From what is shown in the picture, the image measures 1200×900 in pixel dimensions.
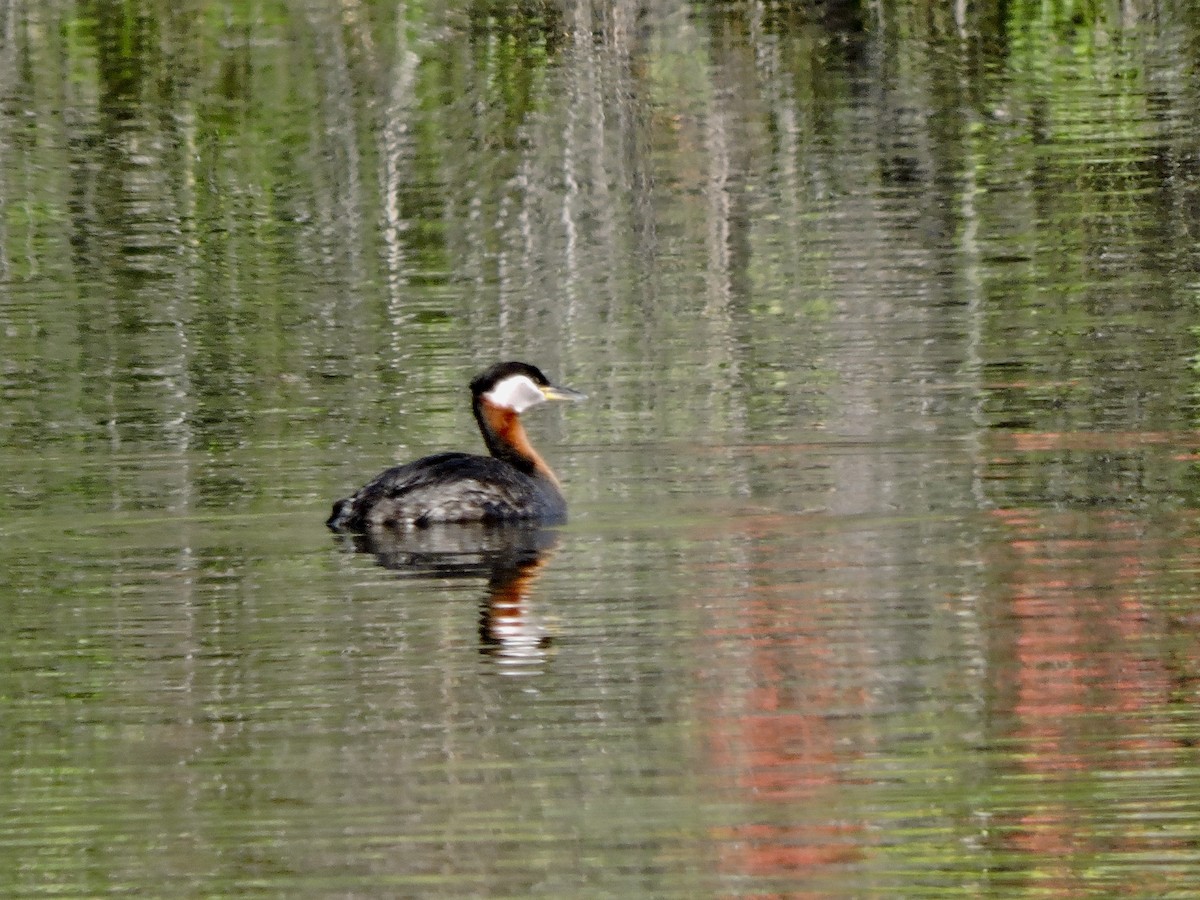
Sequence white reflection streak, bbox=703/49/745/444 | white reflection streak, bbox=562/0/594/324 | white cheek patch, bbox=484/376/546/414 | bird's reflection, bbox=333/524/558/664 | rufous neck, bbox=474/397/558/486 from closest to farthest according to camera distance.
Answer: bird's reflection, bbox=333/524/558/664
rufous neck, bbox=474/397/558/486
white cheek patch, bbox=484/376/546/414
white reflection streak, bbox=703/49/745/444
white reflection streak, bbox=562/0/594/324

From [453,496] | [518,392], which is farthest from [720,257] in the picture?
[453,496]

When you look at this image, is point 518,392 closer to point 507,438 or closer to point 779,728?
point 507,438

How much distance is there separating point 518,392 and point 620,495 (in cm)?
110

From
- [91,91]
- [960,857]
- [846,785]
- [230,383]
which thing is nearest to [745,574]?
[846,785]

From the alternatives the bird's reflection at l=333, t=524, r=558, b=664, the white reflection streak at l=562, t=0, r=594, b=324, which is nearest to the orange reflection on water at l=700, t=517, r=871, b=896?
the bird's reflection at l=333, t=524, r=558, b=664

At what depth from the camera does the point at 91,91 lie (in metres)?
30.8

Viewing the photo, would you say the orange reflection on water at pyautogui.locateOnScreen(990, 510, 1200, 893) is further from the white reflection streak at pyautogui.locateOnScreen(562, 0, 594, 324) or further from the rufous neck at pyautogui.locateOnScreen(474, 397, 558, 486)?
the white reflection streak at pyautogui.locateOnScreen(562, 0, 594, 324)

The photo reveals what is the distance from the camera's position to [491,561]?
11.4 m

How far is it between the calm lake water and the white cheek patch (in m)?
0.45

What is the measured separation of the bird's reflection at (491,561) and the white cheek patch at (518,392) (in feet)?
4.00

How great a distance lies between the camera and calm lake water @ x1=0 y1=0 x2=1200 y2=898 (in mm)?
7395

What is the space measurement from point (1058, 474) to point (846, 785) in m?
5.04

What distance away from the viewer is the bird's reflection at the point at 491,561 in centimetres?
976

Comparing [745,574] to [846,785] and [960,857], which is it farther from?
[960,857]
